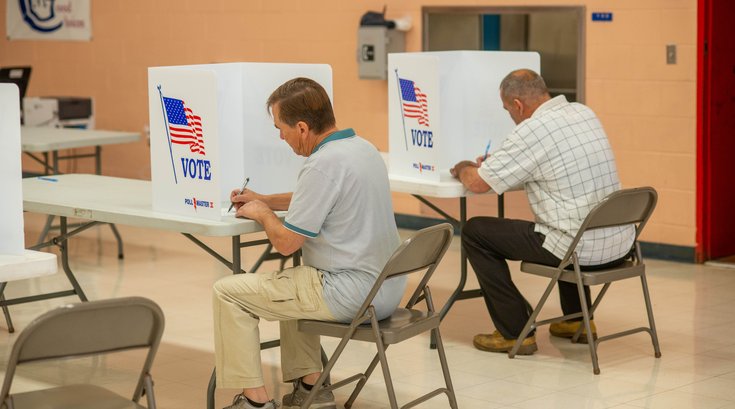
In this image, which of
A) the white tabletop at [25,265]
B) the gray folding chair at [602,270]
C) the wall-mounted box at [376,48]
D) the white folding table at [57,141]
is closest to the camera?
the white tabletop at [25,265]

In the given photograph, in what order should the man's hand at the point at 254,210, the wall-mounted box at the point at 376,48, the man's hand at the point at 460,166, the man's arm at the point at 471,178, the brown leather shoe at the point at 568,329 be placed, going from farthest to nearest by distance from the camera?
the wall-mounted box at the point at 376,48
the brown leather shoe at the point at 568,329
the man's hand at the point at 460,166
the man's arm at the point at 471,178
the man's hand at the point at 254,210

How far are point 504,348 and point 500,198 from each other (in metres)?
0.70

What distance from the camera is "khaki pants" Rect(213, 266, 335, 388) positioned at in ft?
11.0

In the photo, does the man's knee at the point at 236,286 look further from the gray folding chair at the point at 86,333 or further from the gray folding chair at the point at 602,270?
the gray folding chair at the point at 602,270

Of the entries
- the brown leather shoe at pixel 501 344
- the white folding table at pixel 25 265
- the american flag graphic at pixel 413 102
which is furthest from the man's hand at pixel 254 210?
the brown leather shoe at pixel 501 344

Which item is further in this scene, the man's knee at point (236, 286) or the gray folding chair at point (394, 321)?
the man's knee at point (236, 286)

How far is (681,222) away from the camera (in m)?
6.03

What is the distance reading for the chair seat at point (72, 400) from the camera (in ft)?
8.61

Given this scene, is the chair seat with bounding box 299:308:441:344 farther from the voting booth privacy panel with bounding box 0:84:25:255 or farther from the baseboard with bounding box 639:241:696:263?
the baseboard with bounding box 639:241:696:263

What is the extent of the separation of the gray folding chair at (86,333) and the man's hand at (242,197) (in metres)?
1.08

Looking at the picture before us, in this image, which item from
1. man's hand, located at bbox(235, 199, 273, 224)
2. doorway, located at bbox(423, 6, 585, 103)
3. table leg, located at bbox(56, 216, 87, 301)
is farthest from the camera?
doorway, located at bbox(423, 6, 585, 103)

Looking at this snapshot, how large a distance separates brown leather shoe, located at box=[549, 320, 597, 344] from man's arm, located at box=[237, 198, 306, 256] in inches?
59.3

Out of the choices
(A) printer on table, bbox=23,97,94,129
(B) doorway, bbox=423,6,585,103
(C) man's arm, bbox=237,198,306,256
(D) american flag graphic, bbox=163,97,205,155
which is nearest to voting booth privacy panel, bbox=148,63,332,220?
(D) american flag graphic, bbox=163,97,205,155

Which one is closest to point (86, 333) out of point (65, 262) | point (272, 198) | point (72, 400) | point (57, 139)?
point (72, 400)
